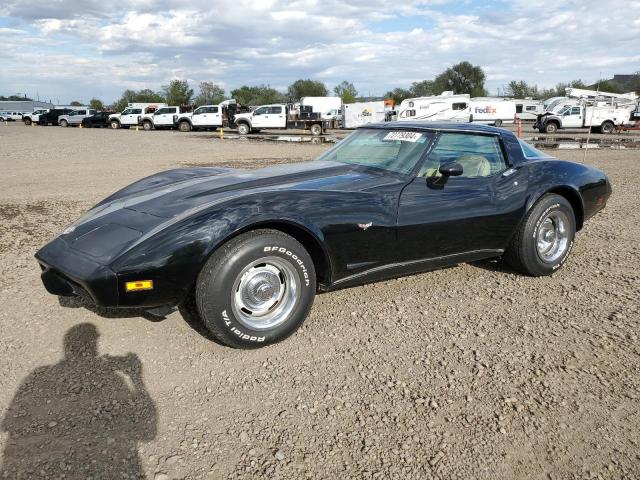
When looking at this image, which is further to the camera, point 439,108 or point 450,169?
point 439,108

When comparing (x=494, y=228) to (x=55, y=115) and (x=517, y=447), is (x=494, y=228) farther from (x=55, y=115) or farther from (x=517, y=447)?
(x=55, y=115)

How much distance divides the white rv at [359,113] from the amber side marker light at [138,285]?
31.3 metres

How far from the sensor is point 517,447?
2.32 meters

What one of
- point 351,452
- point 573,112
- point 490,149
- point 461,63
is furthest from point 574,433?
point 461,63

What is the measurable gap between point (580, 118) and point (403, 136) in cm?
2990

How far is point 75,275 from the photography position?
9.29ft

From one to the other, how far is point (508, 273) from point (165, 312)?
3109mm

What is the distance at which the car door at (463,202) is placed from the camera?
365 centimetres

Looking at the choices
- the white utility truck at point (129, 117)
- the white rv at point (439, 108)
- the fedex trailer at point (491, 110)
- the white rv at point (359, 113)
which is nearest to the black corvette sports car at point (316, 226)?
the white rv at point (359, 113)

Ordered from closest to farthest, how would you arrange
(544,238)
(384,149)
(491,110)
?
(384,149)
(544,238)
(491,110)

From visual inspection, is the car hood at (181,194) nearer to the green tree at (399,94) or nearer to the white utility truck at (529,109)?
the white utility truck at (529,109)

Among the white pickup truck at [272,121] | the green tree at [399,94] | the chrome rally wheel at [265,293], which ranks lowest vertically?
the chrome rally wheel at [265,293]

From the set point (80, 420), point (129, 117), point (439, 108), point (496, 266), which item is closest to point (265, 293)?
point (80, 420)

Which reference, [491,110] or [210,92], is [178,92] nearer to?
[210,92]
